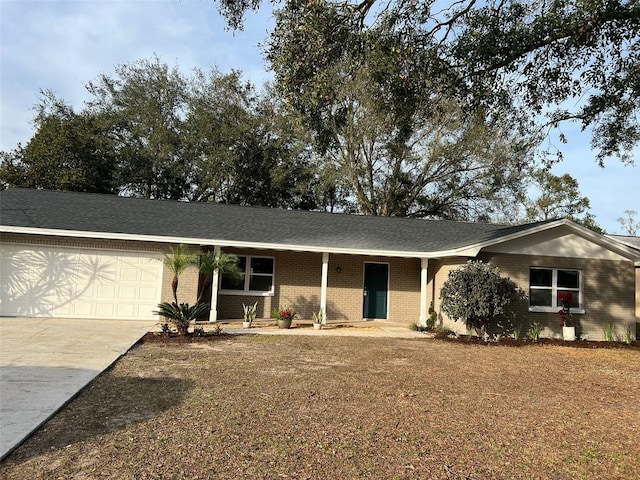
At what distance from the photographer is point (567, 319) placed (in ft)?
46.7

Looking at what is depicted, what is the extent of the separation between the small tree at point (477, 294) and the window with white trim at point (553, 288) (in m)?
1.58

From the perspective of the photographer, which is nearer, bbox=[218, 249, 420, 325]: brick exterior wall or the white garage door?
the white garage door

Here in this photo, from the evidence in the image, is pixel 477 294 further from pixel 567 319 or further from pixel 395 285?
pixel 395 285

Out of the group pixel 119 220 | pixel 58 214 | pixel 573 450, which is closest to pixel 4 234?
pixel 58 214

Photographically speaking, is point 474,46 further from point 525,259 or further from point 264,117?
point 264,117

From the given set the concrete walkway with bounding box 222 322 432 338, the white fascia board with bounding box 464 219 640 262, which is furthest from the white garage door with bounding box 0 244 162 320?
the white fascia board with bounding box 464 219 640 262

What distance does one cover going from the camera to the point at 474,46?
940cm

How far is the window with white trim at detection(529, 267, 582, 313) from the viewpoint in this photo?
1476 centimetres

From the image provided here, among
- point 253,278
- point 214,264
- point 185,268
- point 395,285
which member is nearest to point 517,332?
point 395,285

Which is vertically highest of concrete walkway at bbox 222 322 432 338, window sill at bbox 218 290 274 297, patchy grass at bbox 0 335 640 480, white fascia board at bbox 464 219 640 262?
white fascia board at bbox 464 219 640 262

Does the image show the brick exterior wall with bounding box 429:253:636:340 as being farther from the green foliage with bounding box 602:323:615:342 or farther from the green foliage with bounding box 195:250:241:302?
the green foliage with bounding box 195:250:241:302

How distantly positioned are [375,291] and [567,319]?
20.5ft

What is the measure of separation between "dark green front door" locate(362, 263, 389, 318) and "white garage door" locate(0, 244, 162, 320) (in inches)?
281

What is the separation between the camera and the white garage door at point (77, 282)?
1434 centimetres
